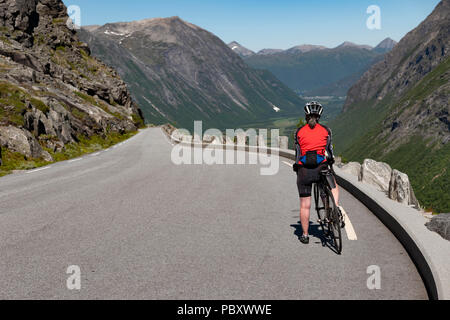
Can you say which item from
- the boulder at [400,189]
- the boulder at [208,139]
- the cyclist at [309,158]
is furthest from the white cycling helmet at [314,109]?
the boulder at [208,139]

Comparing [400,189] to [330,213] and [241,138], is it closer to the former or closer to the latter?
[330,213]

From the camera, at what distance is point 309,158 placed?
636 centimetres

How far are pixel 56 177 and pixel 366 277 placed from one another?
37.9ft

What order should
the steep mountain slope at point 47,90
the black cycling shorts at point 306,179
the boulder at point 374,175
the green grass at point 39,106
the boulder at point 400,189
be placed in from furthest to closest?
1. the green grass at point 39,106
2. the steep mountain slope at point 47,90
3. the boulder at point 374,175
4. the boulder at point 400,189
5. the black cycling shorts at point 306,179

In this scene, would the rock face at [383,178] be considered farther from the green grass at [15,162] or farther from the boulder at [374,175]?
A: the green grass at [15,162]

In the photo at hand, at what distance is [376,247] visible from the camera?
6.19 m

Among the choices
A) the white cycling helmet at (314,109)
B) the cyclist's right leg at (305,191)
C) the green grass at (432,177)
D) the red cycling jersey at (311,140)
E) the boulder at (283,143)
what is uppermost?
the green grass at (432,177)

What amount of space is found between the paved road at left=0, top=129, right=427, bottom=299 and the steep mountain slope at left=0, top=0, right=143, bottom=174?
10.0 metres

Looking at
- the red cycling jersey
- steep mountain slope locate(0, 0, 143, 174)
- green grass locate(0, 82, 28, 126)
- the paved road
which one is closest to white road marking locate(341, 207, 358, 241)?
the paved road

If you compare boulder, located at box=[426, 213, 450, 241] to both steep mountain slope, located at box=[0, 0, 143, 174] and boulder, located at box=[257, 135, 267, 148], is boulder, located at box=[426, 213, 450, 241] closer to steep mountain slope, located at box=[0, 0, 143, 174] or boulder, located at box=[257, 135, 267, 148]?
steep mountain slope, located at box=[0, 0, 143, 174]

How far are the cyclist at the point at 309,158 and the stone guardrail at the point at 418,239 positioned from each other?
1.15 metres

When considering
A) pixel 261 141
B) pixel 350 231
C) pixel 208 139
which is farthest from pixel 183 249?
pixel 208 139

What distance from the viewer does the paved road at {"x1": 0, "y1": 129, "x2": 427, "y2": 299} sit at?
4.64 metres

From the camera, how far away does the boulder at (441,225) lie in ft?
19.7
